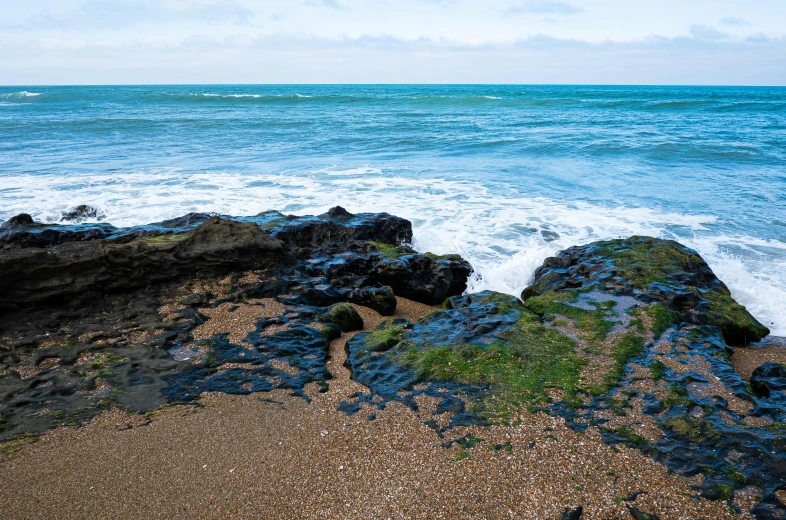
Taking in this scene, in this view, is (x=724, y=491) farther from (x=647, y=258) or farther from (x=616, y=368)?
(x=647, y=258)

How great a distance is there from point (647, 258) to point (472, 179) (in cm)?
743

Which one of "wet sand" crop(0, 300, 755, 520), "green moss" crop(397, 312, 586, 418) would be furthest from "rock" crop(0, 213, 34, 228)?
"green moss" crop(397, 312, 586, 418)

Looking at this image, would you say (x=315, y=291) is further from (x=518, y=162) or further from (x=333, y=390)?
(x=518, y=162)

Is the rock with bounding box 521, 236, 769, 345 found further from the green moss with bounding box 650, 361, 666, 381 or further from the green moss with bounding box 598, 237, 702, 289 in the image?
the green moss with bounding box 650, 361, 666, 381

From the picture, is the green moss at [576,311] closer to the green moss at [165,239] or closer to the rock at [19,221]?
the green moss at [165,239]

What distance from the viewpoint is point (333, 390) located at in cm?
411

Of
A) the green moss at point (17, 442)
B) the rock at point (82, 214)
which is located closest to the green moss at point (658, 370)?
the green moss at point (17, 442)

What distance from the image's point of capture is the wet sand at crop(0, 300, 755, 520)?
2.92 m

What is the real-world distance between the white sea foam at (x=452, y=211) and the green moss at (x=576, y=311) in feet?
4.64

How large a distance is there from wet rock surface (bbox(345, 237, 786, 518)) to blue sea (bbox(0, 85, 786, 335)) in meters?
1.55

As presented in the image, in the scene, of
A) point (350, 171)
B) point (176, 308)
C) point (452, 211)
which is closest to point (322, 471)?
point (176, 308)

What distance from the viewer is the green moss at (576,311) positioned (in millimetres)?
4801

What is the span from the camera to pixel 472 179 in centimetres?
1330

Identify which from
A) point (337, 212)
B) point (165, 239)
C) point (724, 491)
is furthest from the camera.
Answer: point (337, 212)
